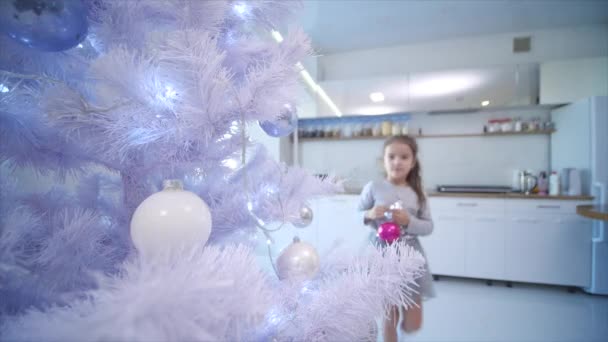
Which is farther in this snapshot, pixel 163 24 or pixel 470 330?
pixel 470 330

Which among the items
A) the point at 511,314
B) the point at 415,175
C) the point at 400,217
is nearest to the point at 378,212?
the point at 400,217

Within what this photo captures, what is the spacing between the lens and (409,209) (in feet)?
4.51

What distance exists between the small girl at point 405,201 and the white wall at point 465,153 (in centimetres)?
160

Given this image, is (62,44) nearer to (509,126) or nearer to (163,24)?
(163,24)

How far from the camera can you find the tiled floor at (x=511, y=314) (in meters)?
1.78

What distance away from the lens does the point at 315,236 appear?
3084 mm

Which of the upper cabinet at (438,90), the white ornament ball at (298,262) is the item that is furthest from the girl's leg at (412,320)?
the upper cabinet at (438,90)

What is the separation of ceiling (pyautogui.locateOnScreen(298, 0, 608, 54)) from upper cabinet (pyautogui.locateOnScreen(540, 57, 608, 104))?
1.54 ft

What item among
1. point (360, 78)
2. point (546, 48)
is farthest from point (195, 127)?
point (546, 48)

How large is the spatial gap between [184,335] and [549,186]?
143 inches

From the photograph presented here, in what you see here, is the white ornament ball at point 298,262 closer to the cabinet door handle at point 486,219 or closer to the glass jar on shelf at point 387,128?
the cabinet door handle at point 486,219

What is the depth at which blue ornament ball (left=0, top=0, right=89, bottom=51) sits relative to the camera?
13.6 inches

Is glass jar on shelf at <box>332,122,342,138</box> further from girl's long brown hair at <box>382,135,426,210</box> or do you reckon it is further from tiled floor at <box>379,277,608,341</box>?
girl's long brown hair at <box>382,135,426,210</box>

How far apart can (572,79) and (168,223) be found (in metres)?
3.80
